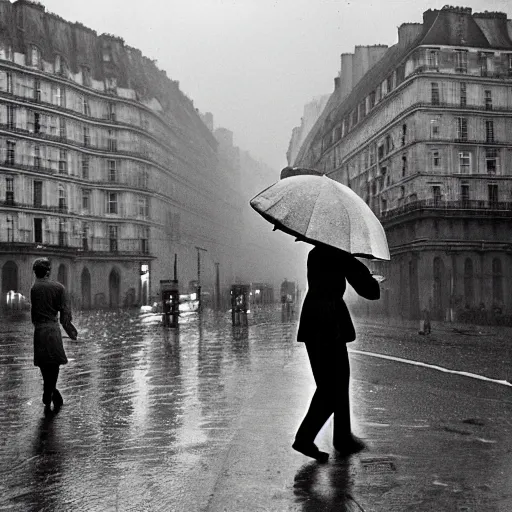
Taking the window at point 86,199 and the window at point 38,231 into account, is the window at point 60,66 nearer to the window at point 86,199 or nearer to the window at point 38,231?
the window at point 86,199

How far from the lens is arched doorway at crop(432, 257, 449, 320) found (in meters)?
44.3

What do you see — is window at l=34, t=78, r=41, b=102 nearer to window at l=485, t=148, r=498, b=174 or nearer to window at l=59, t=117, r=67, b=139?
window at l=59, t=117, r=67, b=139

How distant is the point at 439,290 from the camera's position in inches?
1750

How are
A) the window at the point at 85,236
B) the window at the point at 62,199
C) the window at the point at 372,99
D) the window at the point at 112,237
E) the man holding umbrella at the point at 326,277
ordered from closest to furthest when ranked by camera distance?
the man holding umbrella at the point at 326,277, the window at the point at 372,99, the window at the point at 62,199, the window at the point at 85,236, the window at the point at 112,237

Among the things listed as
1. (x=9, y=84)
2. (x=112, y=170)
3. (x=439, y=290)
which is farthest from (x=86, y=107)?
(x=439, y=290)

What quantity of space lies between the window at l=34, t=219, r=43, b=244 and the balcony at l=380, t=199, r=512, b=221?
97.3 ft

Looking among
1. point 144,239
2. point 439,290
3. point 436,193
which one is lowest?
point 439,290

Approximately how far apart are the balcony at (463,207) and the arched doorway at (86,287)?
30.6 meters

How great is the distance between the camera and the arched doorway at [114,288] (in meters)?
67.3

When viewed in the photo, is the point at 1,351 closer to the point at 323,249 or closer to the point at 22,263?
the point at 323,249

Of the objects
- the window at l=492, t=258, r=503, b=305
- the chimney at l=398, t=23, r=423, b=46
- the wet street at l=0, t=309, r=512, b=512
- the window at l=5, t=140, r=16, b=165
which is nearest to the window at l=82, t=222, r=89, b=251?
the window at l=5, t=140, r=16, b=165

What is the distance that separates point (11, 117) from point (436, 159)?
3289 centimetres

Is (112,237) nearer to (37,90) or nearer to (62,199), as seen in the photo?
(62,199)

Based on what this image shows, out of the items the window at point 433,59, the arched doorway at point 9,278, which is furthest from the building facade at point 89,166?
the window at point 433,59
